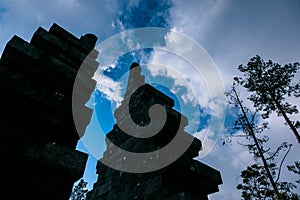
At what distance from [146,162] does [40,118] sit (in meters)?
1.85

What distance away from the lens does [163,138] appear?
298 cm

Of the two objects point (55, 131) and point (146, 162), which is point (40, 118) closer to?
point (55, 131)

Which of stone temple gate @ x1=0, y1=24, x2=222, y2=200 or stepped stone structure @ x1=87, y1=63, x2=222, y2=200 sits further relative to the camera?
stepped stone structure @ x1=87, y1=63, x2=222, y2=200

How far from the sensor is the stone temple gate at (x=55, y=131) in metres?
1.51

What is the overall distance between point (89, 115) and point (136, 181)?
1.80m

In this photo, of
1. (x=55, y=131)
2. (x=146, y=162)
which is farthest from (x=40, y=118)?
(x=146, y=162)

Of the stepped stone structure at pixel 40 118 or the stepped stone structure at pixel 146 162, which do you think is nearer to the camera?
the stepped stone structure at pixel 40 118

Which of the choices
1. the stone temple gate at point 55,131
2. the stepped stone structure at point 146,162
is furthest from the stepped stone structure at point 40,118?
the stepped stone structure at point 146,162

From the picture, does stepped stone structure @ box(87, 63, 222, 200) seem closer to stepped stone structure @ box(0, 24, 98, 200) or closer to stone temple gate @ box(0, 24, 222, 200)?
stone temple gate @ box(0, 24, 222, 200)

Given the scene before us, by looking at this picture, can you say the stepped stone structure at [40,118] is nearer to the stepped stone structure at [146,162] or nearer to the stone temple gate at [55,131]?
the stone temple gate at [55,131]

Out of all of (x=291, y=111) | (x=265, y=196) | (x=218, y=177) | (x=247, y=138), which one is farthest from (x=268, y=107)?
(x=218, y=177)

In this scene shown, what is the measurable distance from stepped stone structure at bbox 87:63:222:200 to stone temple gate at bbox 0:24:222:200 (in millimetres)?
14

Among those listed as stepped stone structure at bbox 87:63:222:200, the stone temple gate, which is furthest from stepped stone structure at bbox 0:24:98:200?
stepped stone structure at bbox 87:63:222:200

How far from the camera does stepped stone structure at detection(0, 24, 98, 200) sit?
4.85 ft
